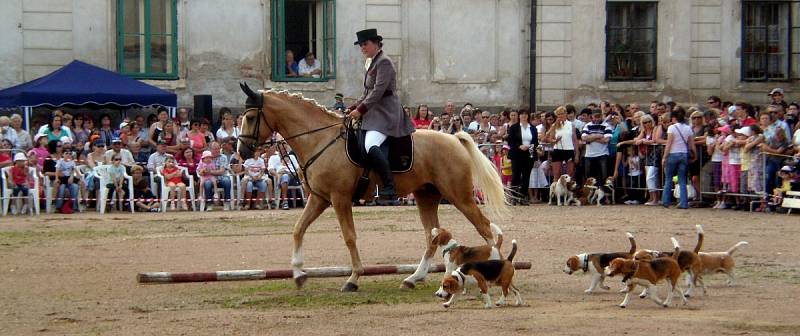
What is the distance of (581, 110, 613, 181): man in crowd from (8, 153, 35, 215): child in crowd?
1059cm

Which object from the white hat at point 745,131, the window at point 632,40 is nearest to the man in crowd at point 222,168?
the white hat at point 745,131

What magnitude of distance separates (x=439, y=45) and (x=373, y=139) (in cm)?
1758

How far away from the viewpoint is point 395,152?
1364 cm

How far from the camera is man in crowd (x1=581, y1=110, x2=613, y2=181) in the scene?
25812 millimetres

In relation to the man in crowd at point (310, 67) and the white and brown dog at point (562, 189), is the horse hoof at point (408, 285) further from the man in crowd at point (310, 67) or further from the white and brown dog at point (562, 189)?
the man in crowd at point (310, 67)

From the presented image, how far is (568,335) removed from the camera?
33.6 feet

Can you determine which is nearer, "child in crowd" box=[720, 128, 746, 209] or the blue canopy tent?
"child in crowd" box=[720, 128, 746, 209]

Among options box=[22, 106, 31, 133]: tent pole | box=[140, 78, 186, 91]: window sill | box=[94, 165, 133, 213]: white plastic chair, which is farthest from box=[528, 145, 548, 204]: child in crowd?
box=[22, 106, 31, 133]: tent pole

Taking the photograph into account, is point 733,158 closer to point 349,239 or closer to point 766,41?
point 766,41

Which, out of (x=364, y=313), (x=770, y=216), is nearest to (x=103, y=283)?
(x=364, y=313)

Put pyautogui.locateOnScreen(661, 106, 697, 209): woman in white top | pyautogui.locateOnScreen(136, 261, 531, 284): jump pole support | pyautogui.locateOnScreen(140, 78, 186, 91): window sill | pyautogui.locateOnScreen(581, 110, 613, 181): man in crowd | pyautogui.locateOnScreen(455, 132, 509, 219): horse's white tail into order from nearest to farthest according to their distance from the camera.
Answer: pyautogui.locateOnScreen(136, 261, 531, 284): jump pole support → pyautogui.locateOnScreen(455, 132, 509, 219): horse's white tail → pyautogui.locateOnScreen(661, 106, 697, 209): woman in white top → pyautogui.locateOnScreen(581, 110, 613, 181): man in crowd → pyautogui.locateOnScreen(140, 78, 186, 91): window sill

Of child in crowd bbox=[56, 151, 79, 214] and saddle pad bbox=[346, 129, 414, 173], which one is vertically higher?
saddle pad bbox=[346, 129, 414, 173]

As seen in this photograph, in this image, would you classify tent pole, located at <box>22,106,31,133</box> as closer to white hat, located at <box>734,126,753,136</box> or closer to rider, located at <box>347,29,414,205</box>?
white hat, located at <box>734,126,753,136</box>

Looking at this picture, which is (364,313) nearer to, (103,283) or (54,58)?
(103,283)
